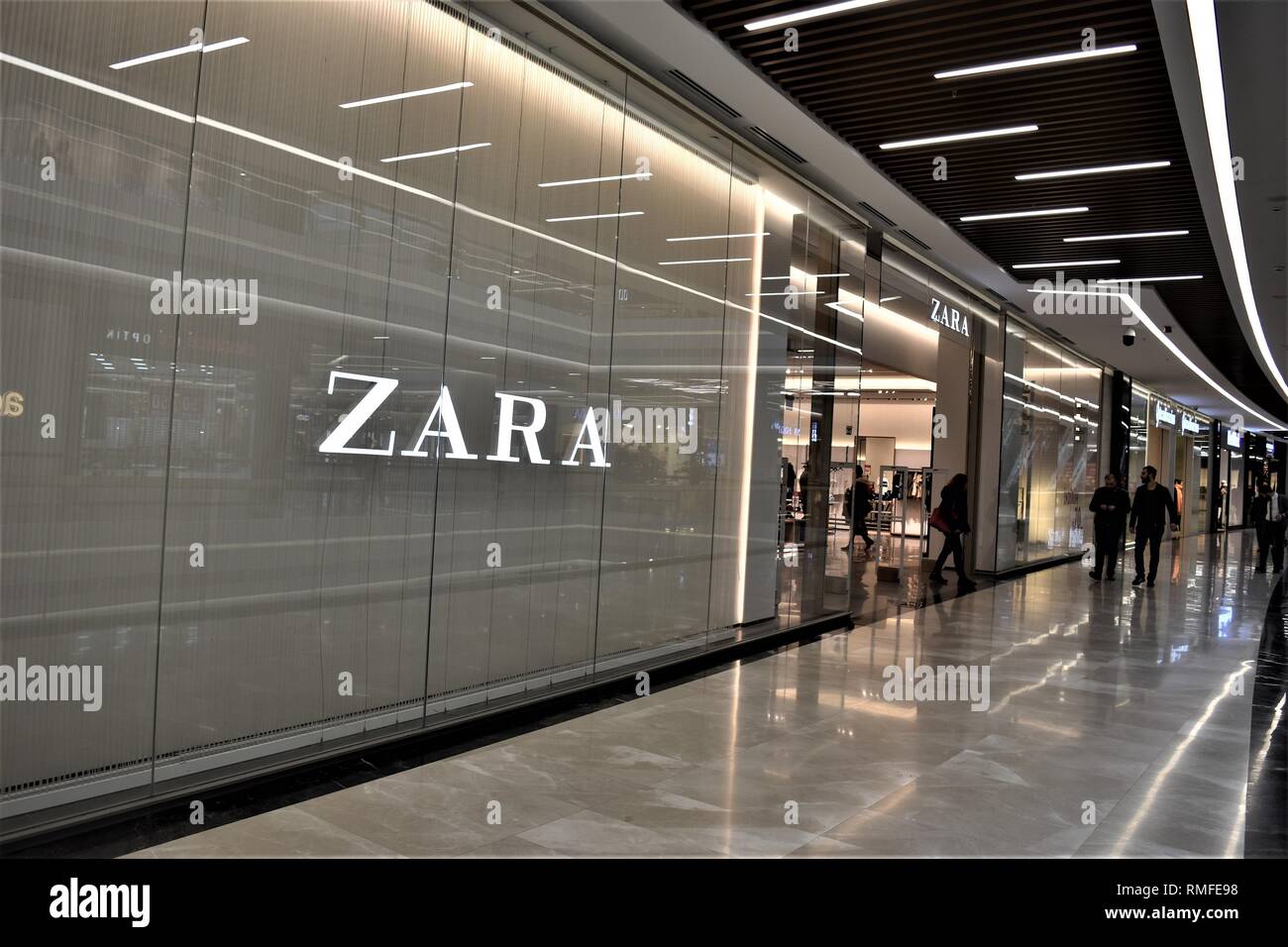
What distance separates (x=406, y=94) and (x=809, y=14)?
252 centimetres

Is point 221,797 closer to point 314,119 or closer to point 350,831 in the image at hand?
point 350,831

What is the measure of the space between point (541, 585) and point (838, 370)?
5.43 m

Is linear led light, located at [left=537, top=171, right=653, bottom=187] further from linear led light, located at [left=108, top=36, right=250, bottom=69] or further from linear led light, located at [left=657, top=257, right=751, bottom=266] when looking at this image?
linear led light, located at [left=108, top=36, right=250, bottom=69]

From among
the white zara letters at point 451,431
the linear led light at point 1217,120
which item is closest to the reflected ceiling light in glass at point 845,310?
the linear led light at point 1217,120

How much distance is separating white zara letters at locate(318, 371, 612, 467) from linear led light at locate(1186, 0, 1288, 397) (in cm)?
445

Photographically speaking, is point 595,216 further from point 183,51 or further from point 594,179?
point 183,51

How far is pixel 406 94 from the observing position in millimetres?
5148

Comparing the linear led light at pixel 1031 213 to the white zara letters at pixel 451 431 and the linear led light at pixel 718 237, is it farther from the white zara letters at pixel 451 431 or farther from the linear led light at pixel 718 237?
the white zara letters at pixel 451 431

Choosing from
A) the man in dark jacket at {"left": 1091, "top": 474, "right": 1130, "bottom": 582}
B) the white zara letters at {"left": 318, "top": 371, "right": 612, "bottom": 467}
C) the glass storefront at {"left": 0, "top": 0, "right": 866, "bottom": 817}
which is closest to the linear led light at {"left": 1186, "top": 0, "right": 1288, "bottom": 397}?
the glass storefront at {"left": 0, "top": 0, "right": 866, "bottom": 817}

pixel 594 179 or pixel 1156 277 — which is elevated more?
pixel 1156 277

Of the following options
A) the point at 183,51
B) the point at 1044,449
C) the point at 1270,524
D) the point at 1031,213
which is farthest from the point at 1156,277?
the point at 183,51
